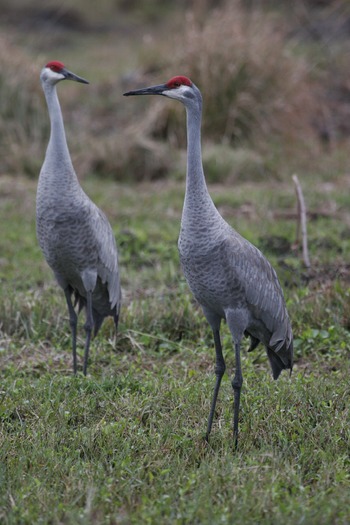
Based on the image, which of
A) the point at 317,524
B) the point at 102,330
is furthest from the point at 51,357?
the point at 317,524

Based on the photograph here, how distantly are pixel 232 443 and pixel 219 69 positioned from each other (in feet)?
24.3

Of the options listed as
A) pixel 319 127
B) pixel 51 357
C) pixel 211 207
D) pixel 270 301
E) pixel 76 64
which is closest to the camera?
pixel 211 207

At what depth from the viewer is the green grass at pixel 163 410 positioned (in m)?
3.18

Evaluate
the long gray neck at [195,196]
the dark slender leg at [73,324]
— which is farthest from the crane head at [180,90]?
the dark slender leg at [73,324]

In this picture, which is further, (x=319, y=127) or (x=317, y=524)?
(x=319, y=127)

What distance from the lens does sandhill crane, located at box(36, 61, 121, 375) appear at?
4684mm

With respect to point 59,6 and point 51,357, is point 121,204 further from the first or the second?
point 59,6

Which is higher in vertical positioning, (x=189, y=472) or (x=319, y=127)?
(x=319, y=127)

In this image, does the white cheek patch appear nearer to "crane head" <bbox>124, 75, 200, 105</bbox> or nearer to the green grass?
"crane head" <bbox>124, 75, 200, 105</bbox>

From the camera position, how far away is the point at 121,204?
8.51 meters

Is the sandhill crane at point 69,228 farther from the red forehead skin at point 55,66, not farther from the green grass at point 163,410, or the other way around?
the green grass at point 163,410

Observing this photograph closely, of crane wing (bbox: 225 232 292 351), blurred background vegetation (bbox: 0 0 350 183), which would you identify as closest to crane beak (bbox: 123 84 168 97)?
crane wing (bbox: 225 232 292 351)

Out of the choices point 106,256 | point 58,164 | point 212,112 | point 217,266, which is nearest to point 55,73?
point 58,164

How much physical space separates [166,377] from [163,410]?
53 centimetres
